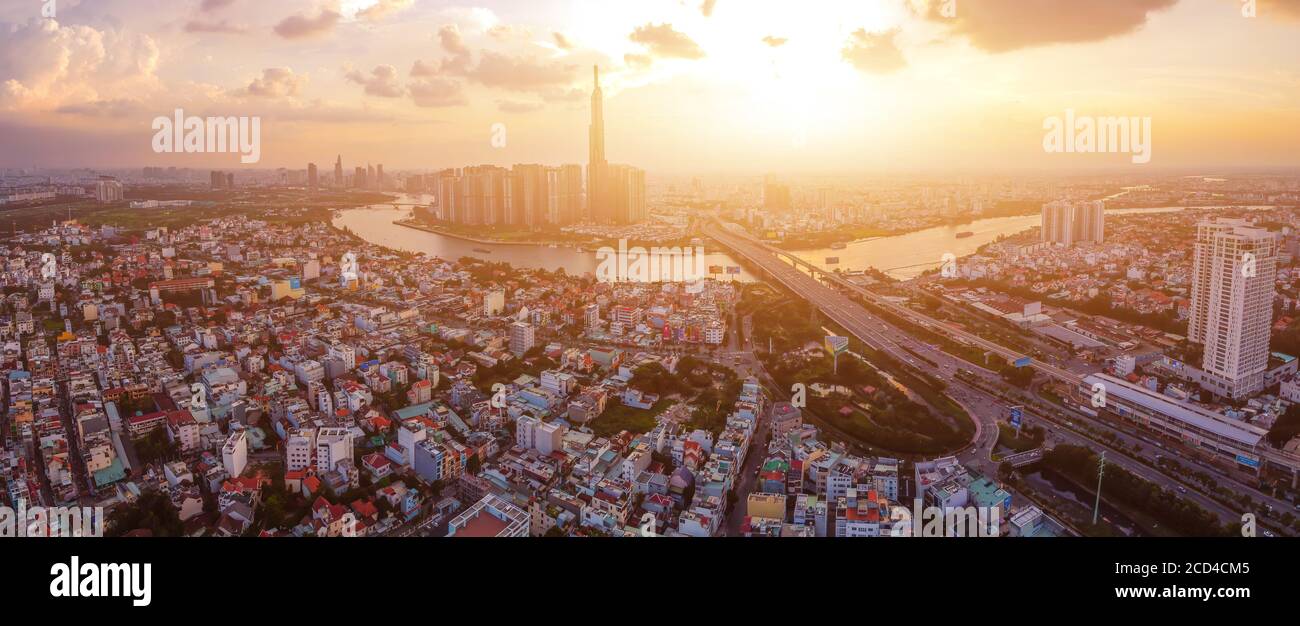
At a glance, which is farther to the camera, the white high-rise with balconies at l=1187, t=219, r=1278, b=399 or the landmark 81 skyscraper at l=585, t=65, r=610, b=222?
the landmark 81 skyscraper at l=585, t=65, r=610, b=222

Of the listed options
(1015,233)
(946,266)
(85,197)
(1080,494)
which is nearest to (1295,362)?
(1080,494)

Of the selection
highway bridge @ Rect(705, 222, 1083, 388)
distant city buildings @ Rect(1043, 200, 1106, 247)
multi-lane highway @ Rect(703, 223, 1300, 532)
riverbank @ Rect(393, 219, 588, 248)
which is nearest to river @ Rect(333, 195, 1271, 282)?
riverbank @ Rect(393, 219, 588, 248)

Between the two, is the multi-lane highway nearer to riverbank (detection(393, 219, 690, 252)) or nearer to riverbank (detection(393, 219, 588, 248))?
riverbank (detection(393, 219, 690, 252))

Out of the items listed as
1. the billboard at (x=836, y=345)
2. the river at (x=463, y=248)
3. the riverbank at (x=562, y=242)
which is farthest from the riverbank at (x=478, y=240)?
the billboard at (x=836, y=345)

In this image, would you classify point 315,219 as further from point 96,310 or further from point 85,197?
point 96,310

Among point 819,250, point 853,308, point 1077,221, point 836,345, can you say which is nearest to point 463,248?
point 819,250

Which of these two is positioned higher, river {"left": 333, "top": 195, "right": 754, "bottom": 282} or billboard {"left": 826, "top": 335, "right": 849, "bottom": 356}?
river {"left": 333, "top": 195, "right": 754, "bottom": 282}
